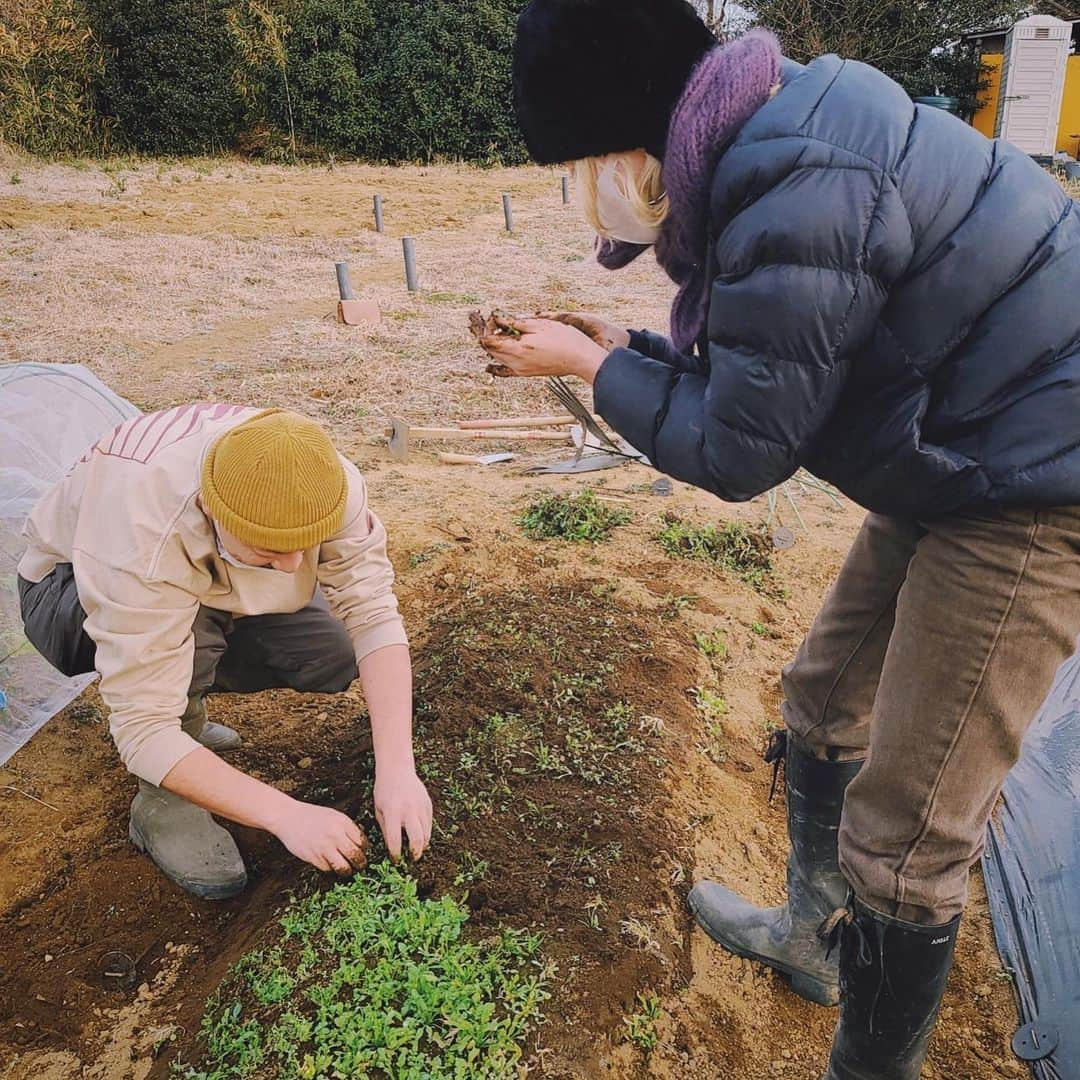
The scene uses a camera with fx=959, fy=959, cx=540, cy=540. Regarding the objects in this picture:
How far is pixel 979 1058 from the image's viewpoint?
2150mm

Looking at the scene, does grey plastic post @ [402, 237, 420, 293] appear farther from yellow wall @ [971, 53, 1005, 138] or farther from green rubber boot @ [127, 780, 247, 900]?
yellow wall @ [971, 53, 1005, 138]

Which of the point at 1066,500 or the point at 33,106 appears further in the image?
the point at 33,106

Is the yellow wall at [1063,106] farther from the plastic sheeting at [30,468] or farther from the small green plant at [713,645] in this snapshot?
the plastic sheeting at [30,468]

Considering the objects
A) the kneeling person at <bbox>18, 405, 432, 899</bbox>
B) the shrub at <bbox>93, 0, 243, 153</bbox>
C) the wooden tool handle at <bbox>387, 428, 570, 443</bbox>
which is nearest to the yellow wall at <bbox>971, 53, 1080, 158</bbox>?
the shrub at <bbox>93, 0, 243, 153</bbox>

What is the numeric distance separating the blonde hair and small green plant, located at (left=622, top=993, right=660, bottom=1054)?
1.58 meters

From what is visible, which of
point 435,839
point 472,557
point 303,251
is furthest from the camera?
point 303,251

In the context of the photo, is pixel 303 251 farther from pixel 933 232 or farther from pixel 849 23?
pixel 849 23

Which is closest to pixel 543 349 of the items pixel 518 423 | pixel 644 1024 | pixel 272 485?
pixel 272 485

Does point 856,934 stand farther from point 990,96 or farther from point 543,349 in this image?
point 990,96

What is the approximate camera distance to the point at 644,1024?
2.02m

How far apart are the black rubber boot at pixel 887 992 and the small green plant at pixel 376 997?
23.6 inches

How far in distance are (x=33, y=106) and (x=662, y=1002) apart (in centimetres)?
1886

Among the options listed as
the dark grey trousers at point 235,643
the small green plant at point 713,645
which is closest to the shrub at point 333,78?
the small green plant at point 713,645

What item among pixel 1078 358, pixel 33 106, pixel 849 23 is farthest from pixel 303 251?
pixel 849 23
